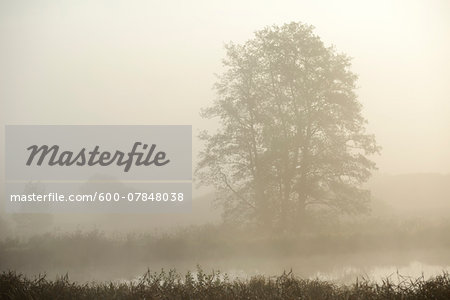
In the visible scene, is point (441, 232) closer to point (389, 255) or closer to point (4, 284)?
point (389, 255)

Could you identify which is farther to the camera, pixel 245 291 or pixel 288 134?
pixel 288 134

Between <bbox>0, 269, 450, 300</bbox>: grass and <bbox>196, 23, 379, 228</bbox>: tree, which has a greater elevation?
<bbox>196, 23, 379, 228</bbox>: tree

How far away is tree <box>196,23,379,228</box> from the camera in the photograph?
2284 cm

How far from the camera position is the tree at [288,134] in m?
22.8

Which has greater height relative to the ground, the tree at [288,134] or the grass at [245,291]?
the tree at [288,134]

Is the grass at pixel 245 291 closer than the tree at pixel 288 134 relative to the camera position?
Yes

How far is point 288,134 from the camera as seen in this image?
23.2 m

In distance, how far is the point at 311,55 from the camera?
23938 mm

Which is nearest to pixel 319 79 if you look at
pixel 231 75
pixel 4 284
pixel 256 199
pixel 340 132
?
pixel 340 132

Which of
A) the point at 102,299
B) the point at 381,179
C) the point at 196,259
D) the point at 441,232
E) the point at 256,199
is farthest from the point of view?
the point at 381,179

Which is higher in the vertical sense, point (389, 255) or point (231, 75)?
point (231, 75)

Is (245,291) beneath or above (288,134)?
beneath

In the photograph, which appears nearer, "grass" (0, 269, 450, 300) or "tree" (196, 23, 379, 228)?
"grass" (0, 269, 450, 300)

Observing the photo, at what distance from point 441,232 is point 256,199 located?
7935mm
